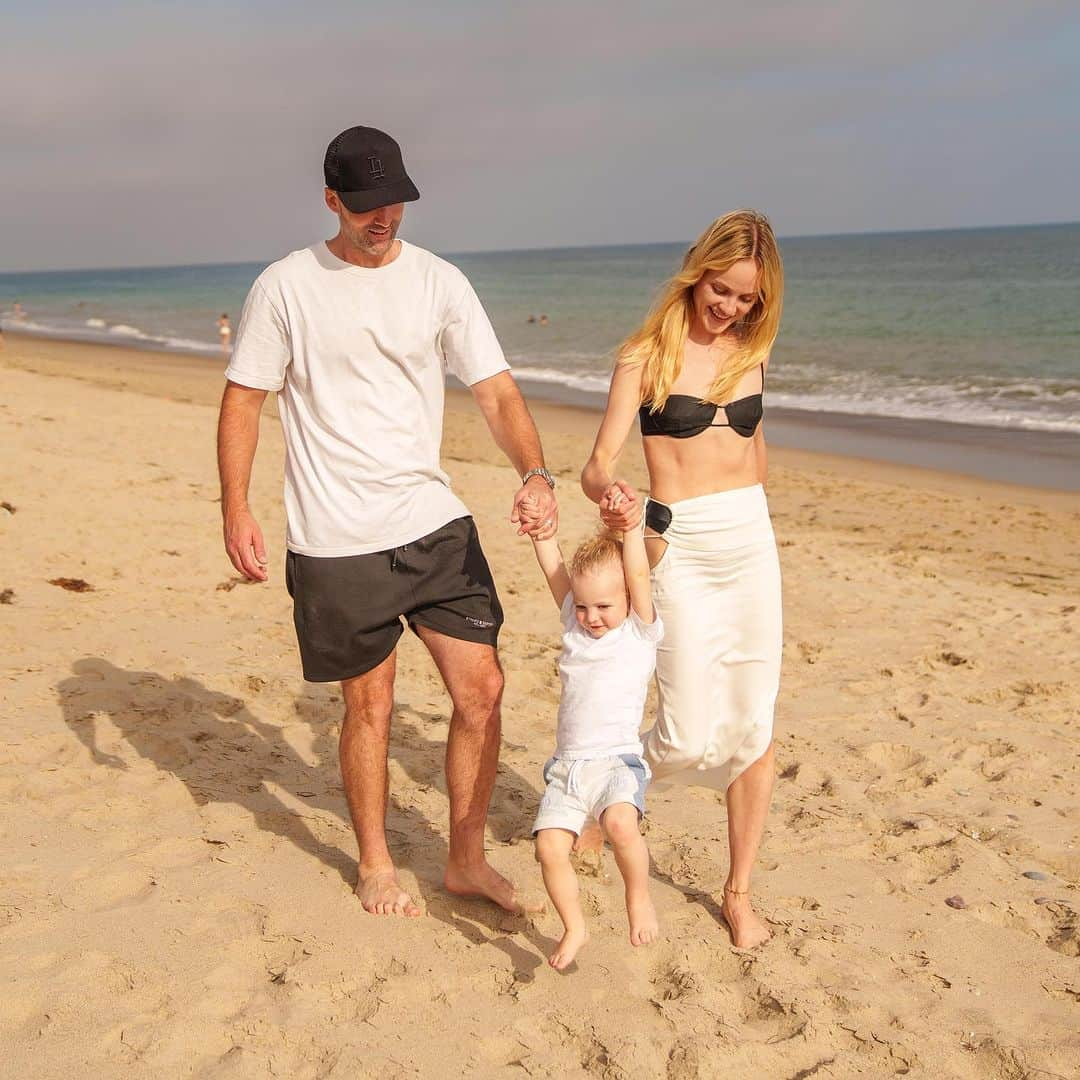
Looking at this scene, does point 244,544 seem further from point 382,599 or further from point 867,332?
point 867,332

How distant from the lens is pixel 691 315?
3389mm

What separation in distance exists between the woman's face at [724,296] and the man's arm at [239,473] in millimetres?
1279

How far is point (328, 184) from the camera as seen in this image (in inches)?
125

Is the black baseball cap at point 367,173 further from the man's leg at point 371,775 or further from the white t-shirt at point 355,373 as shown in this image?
the man's leg at point 371,775

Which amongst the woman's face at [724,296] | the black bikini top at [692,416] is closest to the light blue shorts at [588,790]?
the black bikini top at [692,416]

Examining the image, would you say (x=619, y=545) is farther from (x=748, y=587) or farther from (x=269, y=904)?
(x=269, y=904)

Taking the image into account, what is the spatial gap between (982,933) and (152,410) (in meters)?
11.6

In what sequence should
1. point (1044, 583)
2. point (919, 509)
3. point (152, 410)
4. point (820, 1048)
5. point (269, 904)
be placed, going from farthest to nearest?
point (152, 410) < point (919, 509) < point (1044, 583) < point (269, 904) < point (820, 1048)

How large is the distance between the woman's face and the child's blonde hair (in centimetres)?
71

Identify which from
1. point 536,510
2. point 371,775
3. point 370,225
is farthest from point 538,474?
point 371,775

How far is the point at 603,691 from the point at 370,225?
55.9 inches

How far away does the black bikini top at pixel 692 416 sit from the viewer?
330cm

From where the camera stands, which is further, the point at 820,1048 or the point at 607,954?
the point at 607,954

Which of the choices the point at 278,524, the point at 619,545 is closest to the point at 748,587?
the point at 619,545
